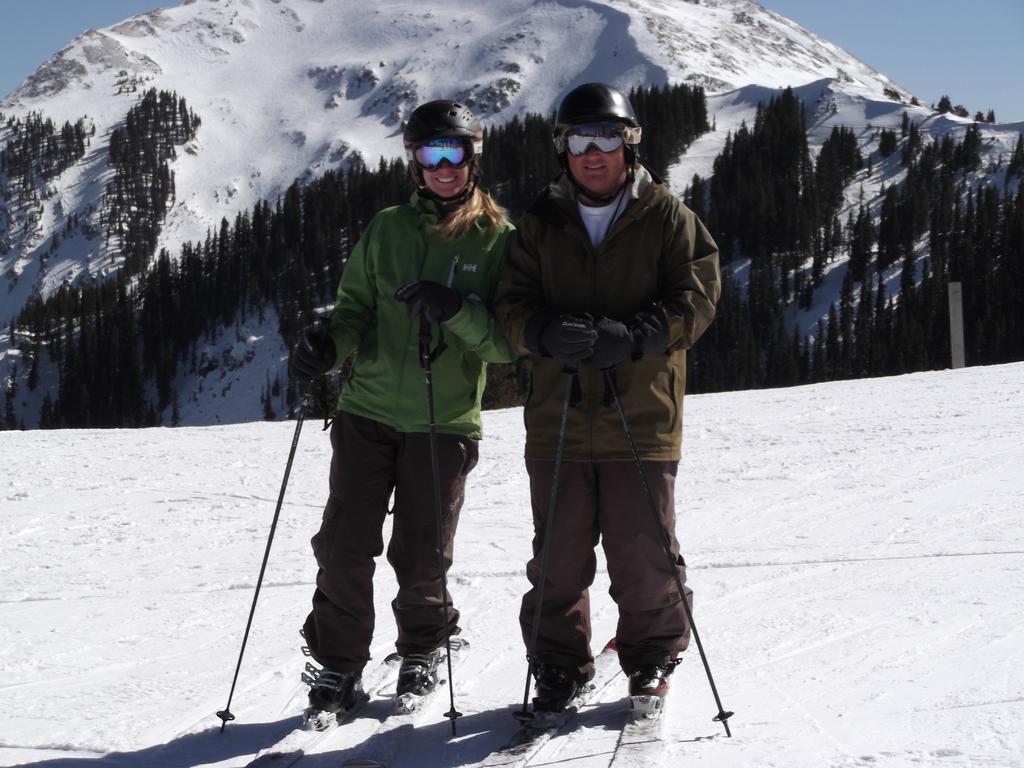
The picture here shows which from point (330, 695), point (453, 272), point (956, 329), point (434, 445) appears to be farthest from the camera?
point (956, 329)

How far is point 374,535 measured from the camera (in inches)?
130

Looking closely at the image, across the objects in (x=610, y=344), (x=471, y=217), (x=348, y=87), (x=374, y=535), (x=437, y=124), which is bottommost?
(x=374, y=535)

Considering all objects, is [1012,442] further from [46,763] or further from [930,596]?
[46,763]

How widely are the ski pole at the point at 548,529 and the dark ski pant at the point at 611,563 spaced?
0.04 metres

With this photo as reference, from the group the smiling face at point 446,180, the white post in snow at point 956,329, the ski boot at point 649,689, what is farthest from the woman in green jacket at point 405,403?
the white post in snow at point 956,329

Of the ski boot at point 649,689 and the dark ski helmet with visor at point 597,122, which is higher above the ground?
the dark ski helmet with visor at point 597,122

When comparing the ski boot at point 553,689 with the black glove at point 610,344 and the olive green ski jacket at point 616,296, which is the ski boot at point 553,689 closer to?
the olive green ski jacket at point 616,296

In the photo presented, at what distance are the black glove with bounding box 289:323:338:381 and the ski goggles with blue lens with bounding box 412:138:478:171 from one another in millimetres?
671

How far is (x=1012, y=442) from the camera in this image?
314 inches

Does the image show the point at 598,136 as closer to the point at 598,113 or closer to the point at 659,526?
the point at 598,113

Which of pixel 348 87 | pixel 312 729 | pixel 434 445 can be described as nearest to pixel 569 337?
pixel 434 445

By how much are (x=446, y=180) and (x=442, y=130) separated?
0.54 feet

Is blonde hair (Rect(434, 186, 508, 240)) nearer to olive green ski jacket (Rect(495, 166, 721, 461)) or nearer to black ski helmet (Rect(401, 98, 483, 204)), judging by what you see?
black ski helmet (Rect(401, 98, 483, 204))

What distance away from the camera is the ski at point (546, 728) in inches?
110
